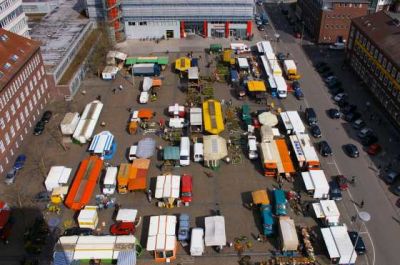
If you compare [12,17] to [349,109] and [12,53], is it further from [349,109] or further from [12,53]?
[349,109]

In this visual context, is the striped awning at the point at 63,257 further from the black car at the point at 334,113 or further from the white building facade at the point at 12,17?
the black car at the point at 334,113

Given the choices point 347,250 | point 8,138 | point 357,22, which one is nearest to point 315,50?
point 357,22

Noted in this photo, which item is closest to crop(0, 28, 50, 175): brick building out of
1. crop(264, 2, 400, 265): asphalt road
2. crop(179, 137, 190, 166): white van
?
crop(179, 137, 190, 166): white van

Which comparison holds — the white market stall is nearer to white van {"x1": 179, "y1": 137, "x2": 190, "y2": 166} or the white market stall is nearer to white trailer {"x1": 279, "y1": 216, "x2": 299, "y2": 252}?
white van {"x1": 179, "y1": 137, "x2": 190, "y2": 166}

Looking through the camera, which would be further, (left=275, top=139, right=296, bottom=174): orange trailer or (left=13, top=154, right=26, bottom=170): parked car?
(left=13, top=154, right=26, bottom=170): parked car

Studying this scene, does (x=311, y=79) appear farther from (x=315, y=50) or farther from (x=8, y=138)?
(x=8, y=138)
